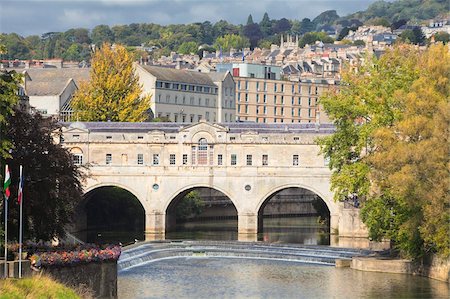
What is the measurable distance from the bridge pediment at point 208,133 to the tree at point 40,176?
36754 mm

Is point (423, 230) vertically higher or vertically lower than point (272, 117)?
lower

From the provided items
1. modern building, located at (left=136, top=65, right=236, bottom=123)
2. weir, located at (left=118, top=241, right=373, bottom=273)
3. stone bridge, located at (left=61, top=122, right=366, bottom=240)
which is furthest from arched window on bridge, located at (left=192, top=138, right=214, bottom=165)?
modern building, located at (left=136, top=65, right=236, bottom=123)

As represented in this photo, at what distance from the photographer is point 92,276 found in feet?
168

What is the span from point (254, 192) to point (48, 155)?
1497 inches

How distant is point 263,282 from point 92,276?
13277 millimetres

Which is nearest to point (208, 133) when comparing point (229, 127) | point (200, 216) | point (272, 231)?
point (229, 127)

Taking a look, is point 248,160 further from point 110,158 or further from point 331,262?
point 331,262

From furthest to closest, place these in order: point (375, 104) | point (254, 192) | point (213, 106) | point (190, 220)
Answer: point (213, 106)
point (190, 220)
point (254, 192)
point (375, 104)

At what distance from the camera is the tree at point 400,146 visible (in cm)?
5891

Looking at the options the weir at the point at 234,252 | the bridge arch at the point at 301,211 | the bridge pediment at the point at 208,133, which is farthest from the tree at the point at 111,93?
the weir at the point at 234,252

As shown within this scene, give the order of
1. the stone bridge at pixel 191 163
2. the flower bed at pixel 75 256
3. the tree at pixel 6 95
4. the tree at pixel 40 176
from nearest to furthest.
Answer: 1. the tree at pixel 6 95
2. the flower bed at pixel 75 256
3. the tree at pixel 40 176
4. the stone bridge at pixel 191 163

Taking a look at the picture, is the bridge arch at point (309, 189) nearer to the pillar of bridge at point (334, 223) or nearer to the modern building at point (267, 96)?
the pillar of bridge at point (334, 223)

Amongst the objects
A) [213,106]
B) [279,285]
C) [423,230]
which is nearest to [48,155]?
[279,285]

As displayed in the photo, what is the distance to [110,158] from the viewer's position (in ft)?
303
